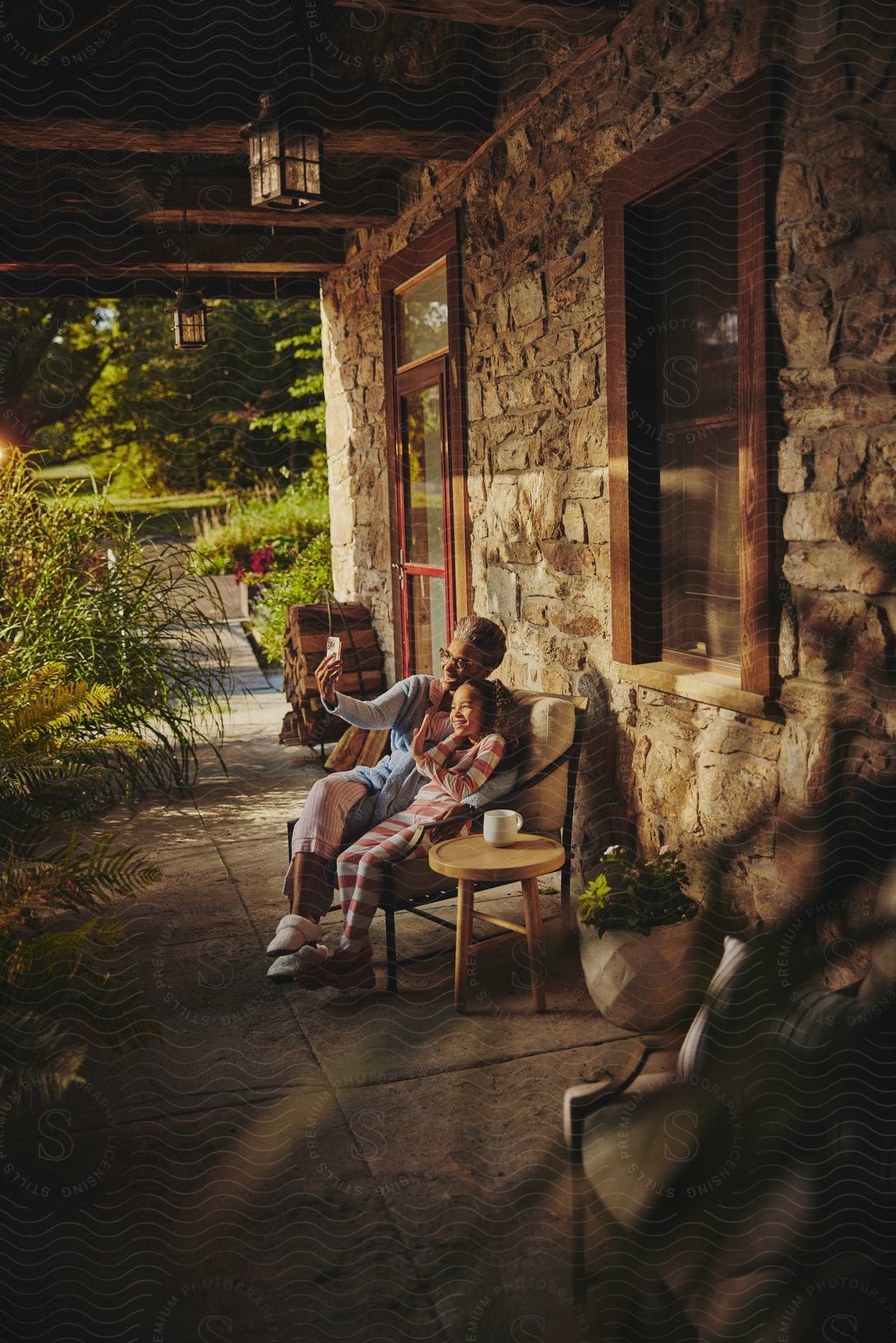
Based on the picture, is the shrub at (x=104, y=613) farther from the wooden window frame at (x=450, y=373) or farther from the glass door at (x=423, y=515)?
the wooden window frame at (x=450, y=373)

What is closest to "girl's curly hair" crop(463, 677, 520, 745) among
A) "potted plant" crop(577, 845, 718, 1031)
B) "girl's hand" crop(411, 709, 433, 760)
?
→ "girl's hand" crop(411, 709, 433, 760)

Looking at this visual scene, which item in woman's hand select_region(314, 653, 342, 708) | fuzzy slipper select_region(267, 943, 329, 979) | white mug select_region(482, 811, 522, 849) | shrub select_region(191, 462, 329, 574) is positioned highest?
shrub select_region(191, 462, 329, 574)

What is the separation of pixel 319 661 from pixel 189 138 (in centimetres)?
323

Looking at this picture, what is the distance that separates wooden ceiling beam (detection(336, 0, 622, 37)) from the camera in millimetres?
3436

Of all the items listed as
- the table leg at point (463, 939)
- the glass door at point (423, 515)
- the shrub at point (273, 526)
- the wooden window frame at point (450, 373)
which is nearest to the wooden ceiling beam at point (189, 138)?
the wooden window frame at point (450, 373)

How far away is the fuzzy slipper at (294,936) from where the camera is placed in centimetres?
383

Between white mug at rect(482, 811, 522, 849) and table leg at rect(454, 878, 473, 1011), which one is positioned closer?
table leg at rect(454, 878, 473, 1011)

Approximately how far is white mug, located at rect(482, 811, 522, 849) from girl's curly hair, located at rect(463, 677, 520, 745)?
417 mm

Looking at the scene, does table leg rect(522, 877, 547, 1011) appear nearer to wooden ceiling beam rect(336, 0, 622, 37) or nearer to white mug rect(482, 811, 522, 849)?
white mug rect(482, 811, 522, 849)

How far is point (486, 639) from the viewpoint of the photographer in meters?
4.09

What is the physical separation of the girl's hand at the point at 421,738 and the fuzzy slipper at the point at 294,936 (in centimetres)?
68

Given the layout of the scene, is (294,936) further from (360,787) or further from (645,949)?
(645,949)

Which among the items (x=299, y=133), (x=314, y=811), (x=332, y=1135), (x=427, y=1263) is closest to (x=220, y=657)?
(x=314, y=811)

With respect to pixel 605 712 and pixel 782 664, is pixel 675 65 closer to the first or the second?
pixel 782 664
